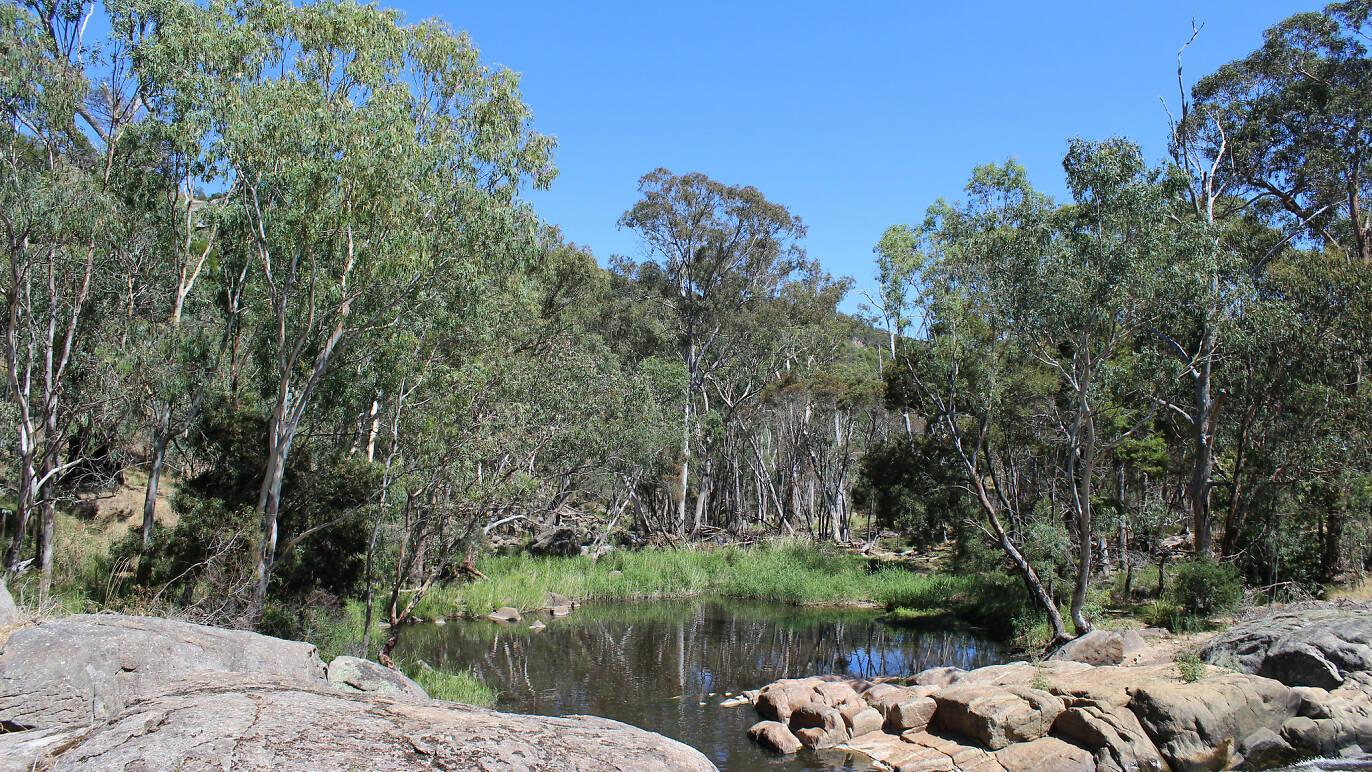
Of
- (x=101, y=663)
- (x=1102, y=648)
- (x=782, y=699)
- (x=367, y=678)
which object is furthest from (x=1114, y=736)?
(x=101, y=663)

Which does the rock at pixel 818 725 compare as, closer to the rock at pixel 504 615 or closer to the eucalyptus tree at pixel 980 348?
the eucalyptus tree at pixel 980 348

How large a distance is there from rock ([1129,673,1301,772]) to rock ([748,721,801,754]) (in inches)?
180

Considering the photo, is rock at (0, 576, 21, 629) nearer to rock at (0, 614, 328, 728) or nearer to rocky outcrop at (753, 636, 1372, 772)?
rock at (0, 614, 328, 728)

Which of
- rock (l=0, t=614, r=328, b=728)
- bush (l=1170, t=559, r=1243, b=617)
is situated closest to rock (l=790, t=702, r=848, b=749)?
rock (l=0, t=614, r=328, b=728)

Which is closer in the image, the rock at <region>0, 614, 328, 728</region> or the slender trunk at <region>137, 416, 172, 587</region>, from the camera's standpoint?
the rock at <region>0, 614, 328, 728</region>

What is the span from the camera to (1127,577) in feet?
66.5

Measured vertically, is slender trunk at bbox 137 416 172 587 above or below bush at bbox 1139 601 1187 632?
above

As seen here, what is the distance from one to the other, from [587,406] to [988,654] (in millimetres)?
10654

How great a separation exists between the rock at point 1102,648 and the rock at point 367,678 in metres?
10.6

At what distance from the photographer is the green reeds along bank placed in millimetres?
23562

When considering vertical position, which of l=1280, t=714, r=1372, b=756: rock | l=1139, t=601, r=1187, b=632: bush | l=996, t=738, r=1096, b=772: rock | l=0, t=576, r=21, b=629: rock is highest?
l=0, t=576, r=21, b=629: rock

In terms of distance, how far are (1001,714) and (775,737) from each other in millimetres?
3122

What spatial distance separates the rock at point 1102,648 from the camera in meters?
14.4

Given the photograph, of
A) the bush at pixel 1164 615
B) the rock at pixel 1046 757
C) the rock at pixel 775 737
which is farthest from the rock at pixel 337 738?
the bush at pixel 1164 615
